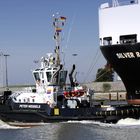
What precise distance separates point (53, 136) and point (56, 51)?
636 cm

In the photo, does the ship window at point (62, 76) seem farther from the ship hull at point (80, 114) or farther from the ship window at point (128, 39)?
the ship window at point (128, 39)

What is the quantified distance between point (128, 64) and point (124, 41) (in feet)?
5.67

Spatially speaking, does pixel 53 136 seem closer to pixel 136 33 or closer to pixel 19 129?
pixel 19 129

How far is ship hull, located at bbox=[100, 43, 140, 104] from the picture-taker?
101 ft

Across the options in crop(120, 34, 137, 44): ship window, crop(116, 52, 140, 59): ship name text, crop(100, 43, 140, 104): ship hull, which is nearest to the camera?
crop(116, 52, 140, 59): ship name text

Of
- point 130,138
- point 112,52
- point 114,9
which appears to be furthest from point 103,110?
point 114,9

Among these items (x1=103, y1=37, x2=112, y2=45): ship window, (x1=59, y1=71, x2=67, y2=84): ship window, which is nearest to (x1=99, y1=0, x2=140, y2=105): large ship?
(x1=103, y1=37, x2=112, y2=45): ship window

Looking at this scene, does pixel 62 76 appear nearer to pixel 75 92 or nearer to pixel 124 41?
pixel 75 92

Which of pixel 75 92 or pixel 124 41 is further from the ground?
pixel 124 41

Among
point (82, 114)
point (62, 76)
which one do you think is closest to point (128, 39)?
point (62, 76)

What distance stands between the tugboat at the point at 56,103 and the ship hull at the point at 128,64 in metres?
3.88

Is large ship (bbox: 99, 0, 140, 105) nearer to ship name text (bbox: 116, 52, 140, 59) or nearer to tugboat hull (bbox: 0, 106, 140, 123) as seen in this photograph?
ship name text (bbox: 116, 52, 140, 59)

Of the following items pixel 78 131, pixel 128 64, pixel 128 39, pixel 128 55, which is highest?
pixel 128 39

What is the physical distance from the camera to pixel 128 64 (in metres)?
31.4
